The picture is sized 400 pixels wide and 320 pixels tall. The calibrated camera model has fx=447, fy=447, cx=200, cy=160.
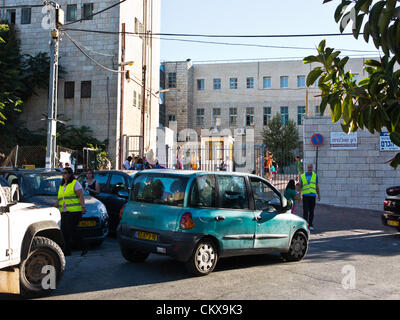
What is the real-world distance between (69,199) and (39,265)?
2419 millimetres

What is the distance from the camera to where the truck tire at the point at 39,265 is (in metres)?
5.64

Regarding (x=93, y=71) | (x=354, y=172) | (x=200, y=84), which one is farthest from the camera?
(x=200, y=84)

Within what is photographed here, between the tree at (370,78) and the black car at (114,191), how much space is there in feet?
25.2

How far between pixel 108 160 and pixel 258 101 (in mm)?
28495

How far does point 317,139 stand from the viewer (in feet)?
58.7

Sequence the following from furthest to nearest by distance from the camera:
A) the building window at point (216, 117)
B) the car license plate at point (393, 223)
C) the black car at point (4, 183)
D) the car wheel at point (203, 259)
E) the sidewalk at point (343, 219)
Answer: the building window at point (216, 117), the sidewalk at point (343, 219), the car license plate at point (393, 223), the black car at point (4, 183), the car wheel at point (203, 259)

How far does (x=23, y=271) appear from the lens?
18.4 feet

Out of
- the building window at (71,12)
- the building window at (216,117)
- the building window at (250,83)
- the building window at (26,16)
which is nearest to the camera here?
the building window at (71,12)

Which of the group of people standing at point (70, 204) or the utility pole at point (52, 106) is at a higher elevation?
the utility pole at point (52, 106)

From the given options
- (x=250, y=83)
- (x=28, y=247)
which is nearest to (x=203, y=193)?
(x=28, y=247)

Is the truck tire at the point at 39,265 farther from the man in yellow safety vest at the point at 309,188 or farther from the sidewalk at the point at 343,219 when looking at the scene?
the sidewalk at the point at 343,219

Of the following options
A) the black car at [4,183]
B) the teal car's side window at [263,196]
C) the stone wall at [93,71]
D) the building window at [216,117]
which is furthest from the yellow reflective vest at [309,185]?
the building window at [216,117]

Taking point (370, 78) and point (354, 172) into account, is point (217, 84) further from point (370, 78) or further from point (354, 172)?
point (370, 78)

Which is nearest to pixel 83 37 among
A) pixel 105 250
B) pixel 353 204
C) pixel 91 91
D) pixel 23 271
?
pixel 91 91
